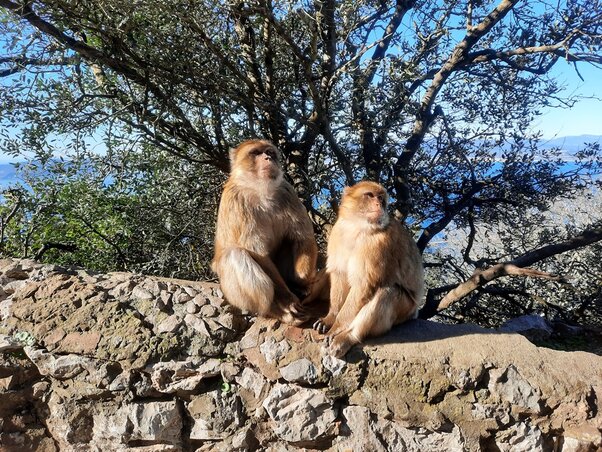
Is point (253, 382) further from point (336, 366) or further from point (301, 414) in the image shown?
point (336, 366)

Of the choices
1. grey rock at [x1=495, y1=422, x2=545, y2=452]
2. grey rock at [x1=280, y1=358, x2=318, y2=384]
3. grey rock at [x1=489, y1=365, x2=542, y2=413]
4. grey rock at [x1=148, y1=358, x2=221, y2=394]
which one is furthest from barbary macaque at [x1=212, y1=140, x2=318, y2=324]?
grey rock at [x1=495, y1=422, x2=545, y2=452]

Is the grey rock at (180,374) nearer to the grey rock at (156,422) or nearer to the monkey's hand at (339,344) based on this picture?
the grey rock at (156,422)

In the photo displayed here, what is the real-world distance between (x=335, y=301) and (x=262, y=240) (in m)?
0.74

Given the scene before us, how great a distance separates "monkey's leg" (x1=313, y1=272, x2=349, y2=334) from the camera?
3.59 meters

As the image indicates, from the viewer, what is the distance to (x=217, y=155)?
5.73 meters

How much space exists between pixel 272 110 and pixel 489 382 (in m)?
3.31

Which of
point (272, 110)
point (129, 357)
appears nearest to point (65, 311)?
point (129, 357)

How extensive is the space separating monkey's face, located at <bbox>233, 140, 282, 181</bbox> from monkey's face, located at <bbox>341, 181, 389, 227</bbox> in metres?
0.65

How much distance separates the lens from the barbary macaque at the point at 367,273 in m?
3.46

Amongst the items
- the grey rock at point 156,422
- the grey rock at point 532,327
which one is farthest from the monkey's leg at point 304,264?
the grey rock at point 532,327

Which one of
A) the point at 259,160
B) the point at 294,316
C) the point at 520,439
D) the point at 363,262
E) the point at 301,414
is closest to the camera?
the point at 520,439

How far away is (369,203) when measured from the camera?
3.61 m

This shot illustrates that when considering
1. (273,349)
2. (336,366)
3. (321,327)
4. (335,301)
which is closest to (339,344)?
(336,366)

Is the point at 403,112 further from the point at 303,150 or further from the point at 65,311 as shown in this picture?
the point at 65,311
